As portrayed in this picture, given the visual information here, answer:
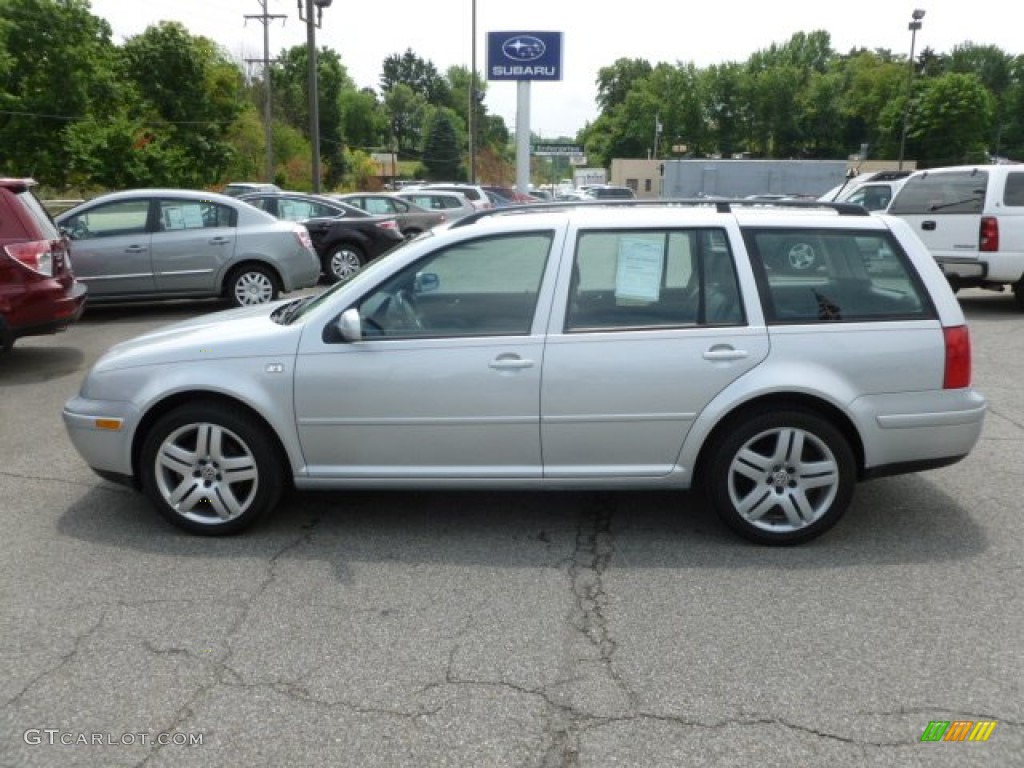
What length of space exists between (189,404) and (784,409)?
9.22 feet

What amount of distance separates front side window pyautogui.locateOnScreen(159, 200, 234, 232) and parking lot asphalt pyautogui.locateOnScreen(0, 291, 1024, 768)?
6.57 m

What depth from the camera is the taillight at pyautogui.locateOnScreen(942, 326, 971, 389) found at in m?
4.15

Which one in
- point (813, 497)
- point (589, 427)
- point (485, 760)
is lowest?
point (485, 760)

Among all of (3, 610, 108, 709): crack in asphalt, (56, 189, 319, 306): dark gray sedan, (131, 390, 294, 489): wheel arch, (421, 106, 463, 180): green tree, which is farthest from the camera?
(421, 106, 463, 180): green tree

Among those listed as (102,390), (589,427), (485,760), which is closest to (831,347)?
(589,427)

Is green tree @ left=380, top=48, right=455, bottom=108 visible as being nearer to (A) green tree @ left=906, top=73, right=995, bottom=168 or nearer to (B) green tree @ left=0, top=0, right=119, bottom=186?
(A) green tree @ left=906, top=73, right=995, bottom=168

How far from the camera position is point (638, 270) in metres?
4.25

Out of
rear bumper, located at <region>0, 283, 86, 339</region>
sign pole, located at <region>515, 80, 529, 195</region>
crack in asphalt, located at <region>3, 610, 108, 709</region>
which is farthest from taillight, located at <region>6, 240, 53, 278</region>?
sign pole, located at <region>515, 80, 529, 195</region>

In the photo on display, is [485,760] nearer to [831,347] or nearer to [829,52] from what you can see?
[831,347]

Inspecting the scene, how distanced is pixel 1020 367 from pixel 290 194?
11.5 metres

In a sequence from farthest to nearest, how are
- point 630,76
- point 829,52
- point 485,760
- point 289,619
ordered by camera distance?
1. point 630,76
2. point 829,52
3. point 289,619
4. point 485,760

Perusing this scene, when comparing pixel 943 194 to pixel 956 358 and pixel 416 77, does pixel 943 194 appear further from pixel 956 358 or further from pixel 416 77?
pixel 416 77

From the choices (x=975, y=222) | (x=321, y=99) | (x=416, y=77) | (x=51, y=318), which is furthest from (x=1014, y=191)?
(x=416, y=77)

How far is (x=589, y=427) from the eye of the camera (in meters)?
4.13
